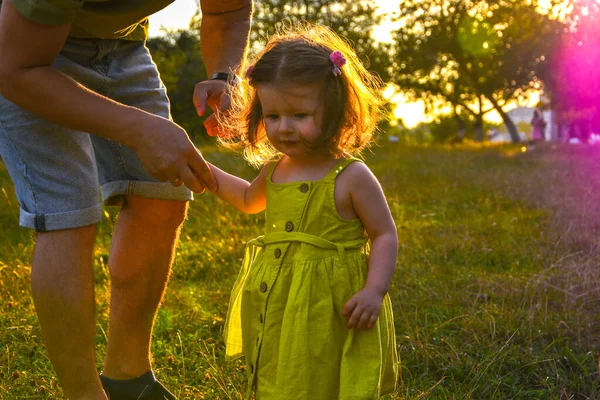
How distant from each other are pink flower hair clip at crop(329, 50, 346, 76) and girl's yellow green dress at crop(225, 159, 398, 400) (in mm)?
269

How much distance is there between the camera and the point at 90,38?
2.55 meters

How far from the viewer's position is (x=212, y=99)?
273 cm

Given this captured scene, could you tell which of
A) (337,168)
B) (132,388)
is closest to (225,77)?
(337,168)

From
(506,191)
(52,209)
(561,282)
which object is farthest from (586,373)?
(506,191)

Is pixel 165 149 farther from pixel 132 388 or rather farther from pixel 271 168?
pixel 132 388

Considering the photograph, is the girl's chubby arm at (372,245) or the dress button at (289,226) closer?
the girl's chubby arm at (372,245)

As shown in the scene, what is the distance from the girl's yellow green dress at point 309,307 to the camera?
2.23 metres

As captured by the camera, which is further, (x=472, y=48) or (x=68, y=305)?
(x=472, y=48)

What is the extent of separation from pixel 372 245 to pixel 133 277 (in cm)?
96

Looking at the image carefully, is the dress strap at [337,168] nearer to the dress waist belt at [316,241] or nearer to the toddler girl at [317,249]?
the toddler girl at [317,249]

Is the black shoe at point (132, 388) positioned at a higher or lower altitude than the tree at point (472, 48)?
lower

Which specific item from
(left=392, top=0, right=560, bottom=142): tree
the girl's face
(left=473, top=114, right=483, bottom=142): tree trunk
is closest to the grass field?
the girl's face

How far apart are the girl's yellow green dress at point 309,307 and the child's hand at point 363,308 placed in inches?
2.3

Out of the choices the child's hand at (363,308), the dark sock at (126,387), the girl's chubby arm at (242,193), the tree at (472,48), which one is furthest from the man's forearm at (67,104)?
the tree at (472,48)
